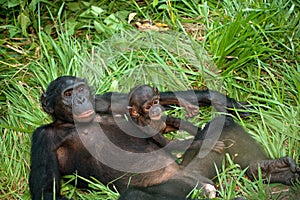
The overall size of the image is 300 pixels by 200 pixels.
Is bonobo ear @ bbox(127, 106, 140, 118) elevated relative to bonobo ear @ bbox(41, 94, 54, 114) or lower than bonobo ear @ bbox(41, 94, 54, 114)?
lower

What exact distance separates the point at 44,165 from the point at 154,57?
1716 millimetres

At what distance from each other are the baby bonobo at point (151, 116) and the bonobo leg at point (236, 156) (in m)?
0.09

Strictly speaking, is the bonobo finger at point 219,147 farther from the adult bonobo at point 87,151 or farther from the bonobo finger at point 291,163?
the bonobo finger at point 291,163

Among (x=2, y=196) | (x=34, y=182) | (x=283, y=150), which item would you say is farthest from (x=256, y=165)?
(x=2, y=196)

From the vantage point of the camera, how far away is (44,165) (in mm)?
5223

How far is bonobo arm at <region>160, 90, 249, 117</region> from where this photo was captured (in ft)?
19.1

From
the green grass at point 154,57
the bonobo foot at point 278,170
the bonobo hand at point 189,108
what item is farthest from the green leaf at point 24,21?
the bonobo foot at point 278,170

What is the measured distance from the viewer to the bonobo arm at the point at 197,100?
581 cm

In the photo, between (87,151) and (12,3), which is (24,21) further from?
(87,151)

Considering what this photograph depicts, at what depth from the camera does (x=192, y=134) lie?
18.4ft

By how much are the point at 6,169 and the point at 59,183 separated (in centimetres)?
71

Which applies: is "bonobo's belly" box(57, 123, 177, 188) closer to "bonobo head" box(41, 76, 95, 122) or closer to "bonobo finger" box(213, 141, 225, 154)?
"bonobo head" box(41, 76, 95, 122)

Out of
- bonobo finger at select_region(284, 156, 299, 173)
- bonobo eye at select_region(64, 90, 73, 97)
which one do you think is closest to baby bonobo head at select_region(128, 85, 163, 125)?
bonobo eye at select_region(64, 90, 73, 97)

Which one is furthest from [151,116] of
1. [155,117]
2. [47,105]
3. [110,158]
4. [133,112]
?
[47,105]
